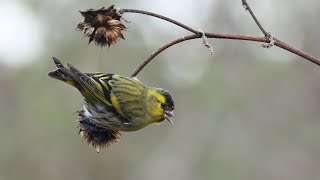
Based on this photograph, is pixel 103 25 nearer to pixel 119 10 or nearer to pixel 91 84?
pixel 119 10

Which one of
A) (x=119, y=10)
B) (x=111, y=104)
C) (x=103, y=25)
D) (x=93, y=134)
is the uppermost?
(x=119, y=10)

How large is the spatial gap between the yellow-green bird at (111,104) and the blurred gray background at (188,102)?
8.39 m

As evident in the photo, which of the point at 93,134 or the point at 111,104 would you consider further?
the point at 111,104

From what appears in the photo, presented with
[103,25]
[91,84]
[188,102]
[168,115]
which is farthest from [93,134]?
[188,102]

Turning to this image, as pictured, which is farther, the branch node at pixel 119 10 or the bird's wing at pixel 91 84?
the bird's wing at pixel 91 84

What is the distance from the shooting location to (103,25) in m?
3.28

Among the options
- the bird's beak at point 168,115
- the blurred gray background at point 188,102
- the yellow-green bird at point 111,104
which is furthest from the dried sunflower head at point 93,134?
the blurred gray background at point 188,102

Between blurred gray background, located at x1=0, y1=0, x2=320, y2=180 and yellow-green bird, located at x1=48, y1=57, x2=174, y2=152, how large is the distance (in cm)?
839

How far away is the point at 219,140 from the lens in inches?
544

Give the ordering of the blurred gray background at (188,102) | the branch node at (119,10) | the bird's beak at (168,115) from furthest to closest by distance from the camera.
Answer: the blurred gray background at (188,102) < the bird's beak at (168,115) < the branch node at (119,10)

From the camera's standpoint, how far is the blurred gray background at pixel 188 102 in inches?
499

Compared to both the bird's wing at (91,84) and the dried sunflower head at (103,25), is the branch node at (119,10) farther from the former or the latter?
the bird's wing at (91,84)

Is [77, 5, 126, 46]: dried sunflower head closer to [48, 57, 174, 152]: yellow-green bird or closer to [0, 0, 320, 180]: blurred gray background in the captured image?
[48, 57, 174, 152]: yellow-green bird

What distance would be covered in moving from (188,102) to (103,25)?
39.6 ft
